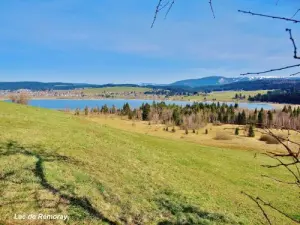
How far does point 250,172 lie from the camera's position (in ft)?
80.9

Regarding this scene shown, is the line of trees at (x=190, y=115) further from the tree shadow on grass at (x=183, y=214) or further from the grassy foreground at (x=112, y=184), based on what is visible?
the tree shadow on grass at (x=183, y=214)

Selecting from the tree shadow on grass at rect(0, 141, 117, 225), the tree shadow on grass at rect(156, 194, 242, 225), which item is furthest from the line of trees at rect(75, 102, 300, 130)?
the tree shadow on grass at rect(156, 194, 242, 225)

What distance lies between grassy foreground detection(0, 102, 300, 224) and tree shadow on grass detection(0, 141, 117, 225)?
32 mm

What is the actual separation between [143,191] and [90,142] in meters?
7.80

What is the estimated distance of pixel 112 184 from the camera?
45.9 ft

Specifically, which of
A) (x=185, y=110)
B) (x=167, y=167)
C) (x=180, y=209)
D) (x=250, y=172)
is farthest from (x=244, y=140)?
(x=180, y=209)

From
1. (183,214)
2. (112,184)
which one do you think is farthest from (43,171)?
(183,214)

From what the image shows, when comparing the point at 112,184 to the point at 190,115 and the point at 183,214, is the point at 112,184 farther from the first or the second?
the point at 190,115

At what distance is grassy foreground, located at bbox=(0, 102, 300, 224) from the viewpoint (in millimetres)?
11055

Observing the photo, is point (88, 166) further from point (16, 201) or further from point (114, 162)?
point (16, 201)

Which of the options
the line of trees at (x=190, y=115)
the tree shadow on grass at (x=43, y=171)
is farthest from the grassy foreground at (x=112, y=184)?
the line of trees at (x=190, y=115)

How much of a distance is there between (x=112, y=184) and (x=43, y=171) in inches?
111

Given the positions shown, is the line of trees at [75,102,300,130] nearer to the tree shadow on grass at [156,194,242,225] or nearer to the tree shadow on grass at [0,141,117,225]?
the tree shadow on grass at [0,141,117,225]

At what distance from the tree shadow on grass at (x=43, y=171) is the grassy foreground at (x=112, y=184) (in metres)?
0.03
